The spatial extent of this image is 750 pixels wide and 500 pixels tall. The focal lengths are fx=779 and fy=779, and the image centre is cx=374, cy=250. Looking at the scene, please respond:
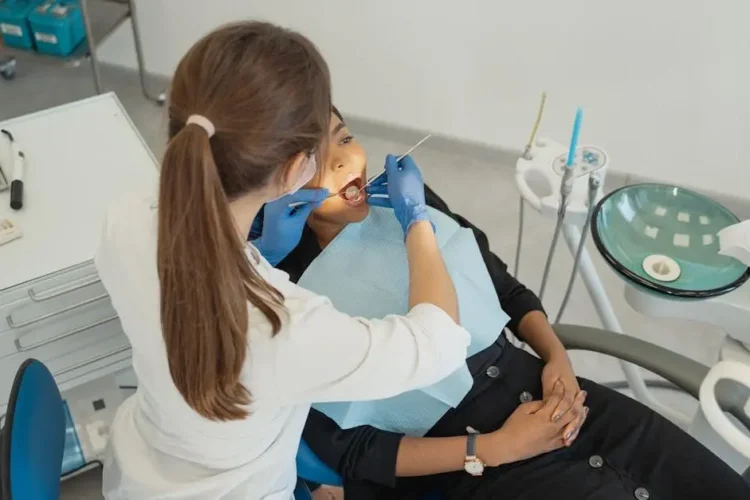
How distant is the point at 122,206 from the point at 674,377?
0.91 meters

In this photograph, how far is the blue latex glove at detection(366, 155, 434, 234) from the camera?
47.7 inches

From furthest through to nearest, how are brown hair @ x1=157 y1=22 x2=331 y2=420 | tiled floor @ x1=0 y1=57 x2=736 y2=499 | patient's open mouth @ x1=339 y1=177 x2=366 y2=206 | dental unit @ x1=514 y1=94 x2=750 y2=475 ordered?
tiled floor @ x1=0 y1=57 x2=736 y2=499 → patient's open mouth @ x1=339 y1=177 x2=366 y2=206 → dental unit @ x1=514 y1=94 x2=750 y2=475 → brown hair @ x1=157 y1=22 x2=331 y2=420

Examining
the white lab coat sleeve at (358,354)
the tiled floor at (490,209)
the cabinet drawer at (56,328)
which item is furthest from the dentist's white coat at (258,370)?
the tiled floor at (490,209)

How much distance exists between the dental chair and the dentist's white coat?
106mm

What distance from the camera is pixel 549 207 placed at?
53.1 inches

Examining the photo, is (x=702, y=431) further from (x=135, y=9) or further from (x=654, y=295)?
(x=135, y=9)

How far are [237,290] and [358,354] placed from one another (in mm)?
166

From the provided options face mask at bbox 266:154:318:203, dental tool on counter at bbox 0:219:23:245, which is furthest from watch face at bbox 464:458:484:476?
dental tool on counter at bbox 0:219:23:245

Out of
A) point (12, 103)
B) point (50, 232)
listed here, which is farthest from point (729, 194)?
point (12, 103)

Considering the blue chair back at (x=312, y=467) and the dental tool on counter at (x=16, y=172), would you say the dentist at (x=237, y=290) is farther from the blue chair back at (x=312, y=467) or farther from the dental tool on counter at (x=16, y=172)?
the dental tool on counter at (x=16, y=172)

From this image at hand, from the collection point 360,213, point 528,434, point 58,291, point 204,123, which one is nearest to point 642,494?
point 528,434

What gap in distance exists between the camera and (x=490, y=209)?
100 inches

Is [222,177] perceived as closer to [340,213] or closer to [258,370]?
[258,370]

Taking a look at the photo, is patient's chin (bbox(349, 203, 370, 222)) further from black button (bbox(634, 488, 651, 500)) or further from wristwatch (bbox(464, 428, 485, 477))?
black button (bbox(634, 488, 651, 500))
